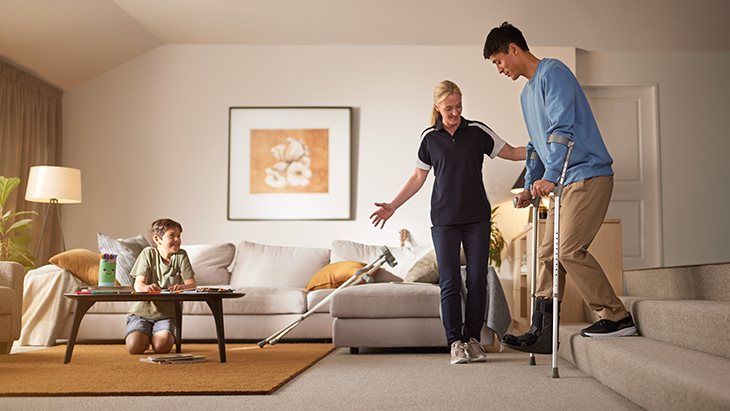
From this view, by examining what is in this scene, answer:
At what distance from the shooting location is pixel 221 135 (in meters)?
5.39

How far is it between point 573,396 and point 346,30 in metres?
4.08

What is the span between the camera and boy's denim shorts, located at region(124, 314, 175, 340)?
311 cm

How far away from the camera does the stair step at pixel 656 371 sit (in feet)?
4.19

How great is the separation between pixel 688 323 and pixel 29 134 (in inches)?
202

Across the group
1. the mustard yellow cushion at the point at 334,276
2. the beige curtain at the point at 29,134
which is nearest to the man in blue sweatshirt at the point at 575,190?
the mustard yellow cushion at the point at 334,276

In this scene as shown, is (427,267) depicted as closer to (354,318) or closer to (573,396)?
(354,318)

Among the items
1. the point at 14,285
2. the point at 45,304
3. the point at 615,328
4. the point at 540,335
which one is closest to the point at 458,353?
→ the point at 540,335

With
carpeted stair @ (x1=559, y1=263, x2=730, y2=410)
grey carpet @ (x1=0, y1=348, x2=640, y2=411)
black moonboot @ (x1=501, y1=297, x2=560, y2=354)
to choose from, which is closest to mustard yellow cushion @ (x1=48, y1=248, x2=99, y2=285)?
grey carpet @ (x1=0, y1=348, x2=640, y2=411)

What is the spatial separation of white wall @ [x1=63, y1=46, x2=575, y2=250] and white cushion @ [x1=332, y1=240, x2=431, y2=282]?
1.57ft

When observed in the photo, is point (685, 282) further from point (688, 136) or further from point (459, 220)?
point (688, 136)

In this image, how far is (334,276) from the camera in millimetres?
4105

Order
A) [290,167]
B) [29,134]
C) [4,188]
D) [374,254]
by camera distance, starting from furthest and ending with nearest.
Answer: [290,167], [29,134], [374,254], [4,188]

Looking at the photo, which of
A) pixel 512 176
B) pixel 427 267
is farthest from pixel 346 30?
pixel 427 267

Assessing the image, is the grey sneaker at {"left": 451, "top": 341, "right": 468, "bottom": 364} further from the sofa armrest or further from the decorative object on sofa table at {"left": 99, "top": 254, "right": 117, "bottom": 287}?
the sofa armrest
